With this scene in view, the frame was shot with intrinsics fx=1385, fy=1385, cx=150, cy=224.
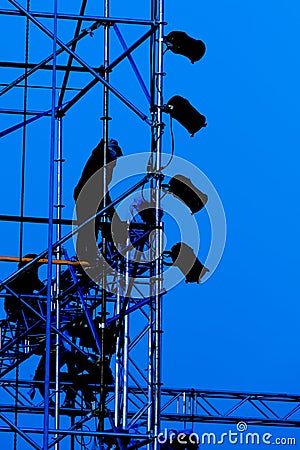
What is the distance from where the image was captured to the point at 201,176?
11484mm

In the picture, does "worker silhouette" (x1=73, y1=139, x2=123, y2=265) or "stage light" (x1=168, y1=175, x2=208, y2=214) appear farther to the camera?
"worker silhouette" (x1=73, y1=139, x2=123, y2=265)

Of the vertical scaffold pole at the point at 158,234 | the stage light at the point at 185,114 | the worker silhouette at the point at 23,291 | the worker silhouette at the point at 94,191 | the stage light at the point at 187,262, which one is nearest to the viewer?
the vertical scaffold pole at the point at 158,234

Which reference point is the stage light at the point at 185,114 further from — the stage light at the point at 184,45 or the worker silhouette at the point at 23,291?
the worker silhouette at the point at 23,291

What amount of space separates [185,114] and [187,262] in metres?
1.09

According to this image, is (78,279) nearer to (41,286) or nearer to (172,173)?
(41,286)

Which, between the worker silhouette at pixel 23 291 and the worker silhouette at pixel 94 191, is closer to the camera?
the worker silhouette at pixel 94 191

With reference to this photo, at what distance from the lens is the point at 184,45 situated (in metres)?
9.72

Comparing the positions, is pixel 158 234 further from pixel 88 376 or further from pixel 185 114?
pixel 88 376

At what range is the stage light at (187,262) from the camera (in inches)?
391

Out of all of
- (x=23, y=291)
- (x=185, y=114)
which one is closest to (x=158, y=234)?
(x=185, y=114)

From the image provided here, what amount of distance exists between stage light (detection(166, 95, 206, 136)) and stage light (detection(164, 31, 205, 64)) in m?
0.32

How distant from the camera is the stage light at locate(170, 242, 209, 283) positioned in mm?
9930

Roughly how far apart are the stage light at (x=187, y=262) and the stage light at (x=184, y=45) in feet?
4.44

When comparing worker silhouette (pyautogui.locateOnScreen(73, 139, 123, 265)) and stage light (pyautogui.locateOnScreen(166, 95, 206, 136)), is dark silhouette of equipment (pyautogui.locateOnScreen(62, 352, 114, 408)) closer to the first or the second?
worker silhouette (pyautogui.locateOnScreen(73, 139, 123, 265))
